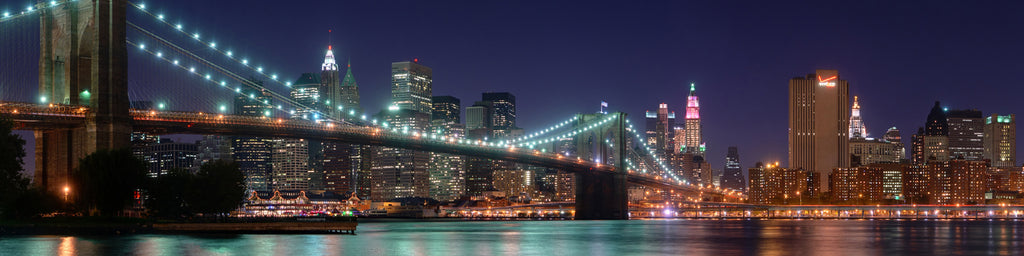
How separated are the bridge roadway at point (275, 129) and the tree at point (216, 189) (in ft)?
12.2

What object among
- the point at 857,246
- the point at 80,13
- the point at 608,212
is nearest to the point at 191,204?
the point at 80,13

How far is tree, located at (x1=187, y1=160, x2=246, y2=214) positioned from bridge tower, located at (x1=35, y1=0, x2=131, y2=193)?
4793 mm

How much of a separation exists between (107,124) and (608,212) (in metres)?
52.8

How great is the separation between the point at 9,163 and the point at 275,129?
2513cm

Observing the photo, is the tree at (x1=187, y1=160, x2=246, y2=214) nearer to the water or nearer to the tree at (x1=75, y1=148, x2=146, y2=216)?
the tree at (x1=75, y1=148, x2=146, y2=216)

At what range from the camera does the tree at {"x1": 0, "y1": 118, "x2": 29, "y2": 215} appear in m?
45.5

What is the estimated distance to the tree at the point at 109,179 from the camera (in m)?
53.4

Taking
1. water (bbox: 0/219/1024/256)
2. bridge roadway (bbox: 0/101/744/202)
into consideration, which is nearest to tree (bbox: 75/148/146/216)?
bridge roadway (bbox: 0/101/744/202)

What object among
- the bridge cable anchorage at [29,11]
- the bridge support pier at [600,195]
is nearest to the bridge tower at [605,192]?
the bridge support pier at [600,195]

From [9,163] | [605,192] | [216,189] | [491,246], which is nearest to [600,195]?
[605,192]

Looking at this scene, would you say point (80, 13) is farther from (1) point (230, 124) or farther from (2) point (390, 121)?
(2) point (390, 121)

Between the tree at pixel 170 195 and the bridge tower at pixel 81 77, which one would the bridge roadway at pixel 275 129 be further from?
the tree at pixel 170 195

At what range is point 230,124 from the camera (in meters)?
67.2

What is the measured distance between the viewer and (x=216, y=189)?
60.8m
